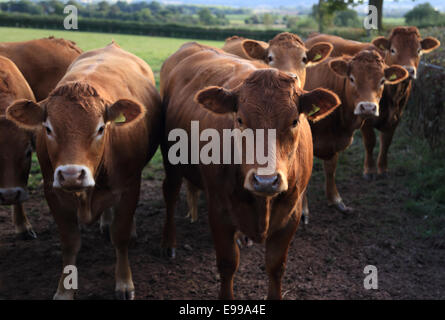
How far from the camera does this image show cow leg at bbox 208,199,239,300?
3.43 meters

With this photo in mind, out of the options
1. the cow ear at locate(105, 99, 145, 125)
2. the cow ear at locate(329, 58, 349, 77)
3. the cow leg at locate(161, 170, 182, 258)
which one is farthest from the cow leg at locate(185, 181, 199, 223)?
the cow ear at locate(329, 58, 349, 77)

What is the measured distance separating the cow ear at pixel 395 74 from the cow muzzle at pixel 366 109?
55 cm

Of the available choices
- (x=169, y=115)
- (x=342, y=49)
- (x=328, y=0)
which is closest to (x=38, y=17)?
(x=328, y=0)

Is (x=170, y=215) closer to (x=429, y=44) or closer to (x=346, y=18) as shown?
(x=429, y=44)

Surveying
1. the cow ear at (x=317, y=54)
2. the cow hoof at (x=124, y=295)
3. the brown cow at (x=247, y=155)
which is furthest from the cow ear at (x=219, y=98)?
the cow ear at (x=317, y=54)

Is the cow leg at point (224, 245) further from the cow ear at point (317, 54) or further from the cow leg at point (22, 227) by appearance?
the cow ear at point (317, 54)

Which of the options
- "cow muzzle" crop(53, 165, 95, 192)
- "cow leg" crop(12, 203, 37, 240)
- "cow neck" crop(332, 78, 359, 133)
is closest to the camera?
"cow muzzle" crop(53, 165, 95, 192)

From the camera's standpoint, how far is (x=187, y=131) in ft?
13.1

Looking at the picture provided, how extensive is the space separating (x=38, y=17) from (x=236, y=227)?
39.2m

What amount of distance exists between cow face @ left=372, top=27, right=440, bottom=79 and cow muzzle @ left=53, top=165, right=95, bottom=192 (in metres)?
5.58

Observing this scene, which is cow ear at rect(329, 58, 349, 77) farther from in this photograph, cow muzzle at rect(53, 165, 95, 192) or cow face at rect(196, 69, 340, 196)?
cow muzzle at rect(53, 165, 95, 192)

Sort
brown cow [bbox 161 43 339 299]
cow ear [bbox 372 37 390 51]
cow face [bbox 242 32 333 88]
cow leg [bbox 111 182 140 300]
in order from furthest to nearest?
1. cow ear [bbox 372 37 390 51]
2. cow face [bbox 242 32 333 88]
3. cow leg [bbox 111 182 140 300]
4. brown cow [bbox 161 43 339 299]

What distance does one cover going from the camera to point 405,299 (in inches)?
156
